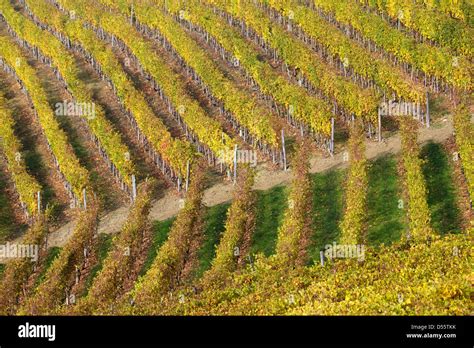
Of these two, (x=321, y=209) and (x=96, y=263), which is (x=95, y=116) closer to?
(x=96, y=263)

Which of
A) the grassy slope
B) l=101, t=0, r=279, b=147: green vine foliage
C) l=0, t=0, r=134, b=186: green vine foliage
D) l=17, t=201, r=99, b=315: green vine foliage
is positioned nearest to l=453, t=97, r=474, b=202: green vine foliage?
the grassy slope

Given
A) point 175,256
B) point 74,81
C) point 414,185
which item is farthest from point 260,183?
point 74,81

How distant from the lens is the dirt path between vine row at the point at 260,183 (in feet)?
157

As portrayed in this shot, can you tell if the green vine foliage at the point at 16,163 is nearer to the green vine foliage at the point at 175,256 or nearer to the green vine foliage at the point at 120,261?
the green vine foliage at the point at 120,261

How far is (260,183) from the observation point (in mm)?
50312

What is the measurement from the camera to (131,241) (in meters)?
42.1

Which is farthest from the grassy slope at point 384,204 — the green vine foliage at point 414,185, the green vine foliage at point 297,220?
the green vine foliage at point 297,220

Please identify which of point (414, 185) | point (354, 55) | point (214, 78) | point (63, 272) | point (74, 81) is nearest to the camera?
point (63, 272)

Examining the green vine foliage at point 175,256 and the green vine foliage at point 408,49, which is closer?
the green vine foliage at point 175,256

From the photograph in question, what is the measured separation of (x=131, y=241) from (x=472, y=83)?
29589mm

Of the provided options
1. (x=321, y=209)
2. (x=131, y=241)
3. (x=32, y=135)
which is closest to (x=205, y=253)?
(x=131, y=241)

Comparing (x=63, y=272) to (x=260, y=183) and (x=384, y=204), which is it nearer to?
(x=260, y=183)

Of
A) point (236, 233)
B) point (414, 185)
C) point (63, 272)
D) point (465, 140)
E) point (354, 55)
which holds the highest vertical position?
point (354, 55)

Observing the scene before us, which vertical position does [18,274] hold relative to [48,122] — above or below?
below
